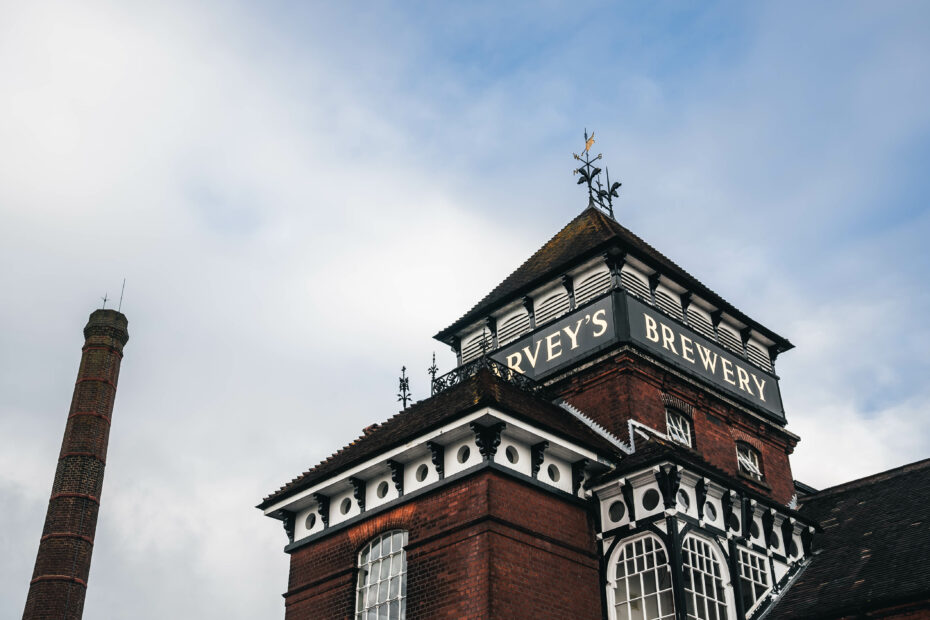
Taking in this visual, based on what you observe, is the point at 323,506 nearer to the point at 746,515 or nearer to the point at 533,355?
the point at 533,355

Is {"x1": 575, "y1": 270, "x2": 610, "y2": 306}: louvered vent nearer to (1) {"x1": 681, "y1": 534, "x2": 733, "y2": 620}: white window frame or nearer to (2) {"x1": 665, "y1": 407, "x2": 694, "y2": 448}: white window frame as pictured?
(2) {"x1": 665, "y1": 407, "x2": 694, "y2": 448}: white window frame

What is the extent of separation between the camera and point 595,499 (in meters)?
17.5

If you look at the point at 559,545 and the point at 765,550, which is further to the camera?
the point at 765,550

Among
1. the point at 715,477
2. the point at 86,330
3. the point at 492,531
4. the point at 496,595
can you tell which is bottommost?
the point at 496,595

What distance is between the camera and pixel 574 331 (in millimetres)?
21578

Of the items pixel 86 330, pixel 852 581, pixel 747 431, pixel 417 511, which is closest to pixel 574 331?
pixel 747 431

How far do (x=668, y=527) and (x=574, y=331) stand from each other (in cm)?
645

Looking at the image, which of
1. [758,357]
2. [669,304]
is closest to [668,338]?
[669,304]

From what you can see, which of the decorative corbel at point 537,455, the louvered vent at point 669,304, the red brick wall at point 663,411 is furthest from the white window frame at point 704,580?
the louvered vent at point 669,304

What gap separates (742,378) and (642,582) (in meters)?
Answer: 8.45

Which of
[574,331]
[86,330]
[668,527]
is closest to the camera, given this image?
[668,527]

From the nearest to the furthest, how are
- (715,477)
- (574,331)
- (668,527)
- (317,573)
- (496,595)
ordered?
1. (496,595)
2. (668,527)
3. (715,477)
4. (317,573)
5. (574,331)

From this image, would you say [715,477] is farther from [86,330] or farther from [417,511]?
[86,330]

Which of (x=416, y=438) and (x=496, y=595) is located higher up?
(x=416, y=438)
